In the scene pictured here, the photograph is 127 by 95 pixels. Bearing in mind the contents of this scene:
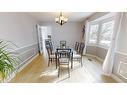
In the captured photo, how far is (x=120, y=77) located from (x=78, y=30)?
5.08 m

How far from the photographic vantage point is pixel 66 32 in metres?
7.42

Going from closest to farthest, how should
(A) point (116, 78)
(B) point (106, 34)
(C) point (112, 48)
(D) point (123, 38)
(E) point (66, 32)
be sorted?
(D) point (123, 38) → (A) point (116, 78) → (C) point (112, 48) → (B) point (106, 34) → (E) point (66, 32)

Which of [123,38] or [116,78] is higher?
[123,38]

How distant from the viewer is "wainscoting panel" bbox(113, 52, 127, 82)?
263 cm

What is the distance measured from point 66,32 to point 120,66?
5.07 metres

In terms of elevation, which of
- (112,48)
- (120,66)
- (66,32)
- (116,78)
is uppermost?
(66,32)

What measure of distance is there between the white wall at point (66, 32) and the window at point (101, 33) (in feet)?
5.22

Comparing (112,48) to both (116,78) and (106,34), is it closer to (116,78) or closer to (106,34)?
(116,78)

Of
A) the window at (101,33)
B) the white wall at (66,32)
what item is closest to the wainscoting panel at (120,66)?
the window at (101,33)

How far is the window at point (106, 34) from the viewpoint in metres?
4.35

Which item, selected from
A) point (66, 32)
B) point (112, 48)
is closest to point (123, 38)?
point (112, 48)

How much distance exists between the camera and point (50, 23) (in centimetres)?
729
